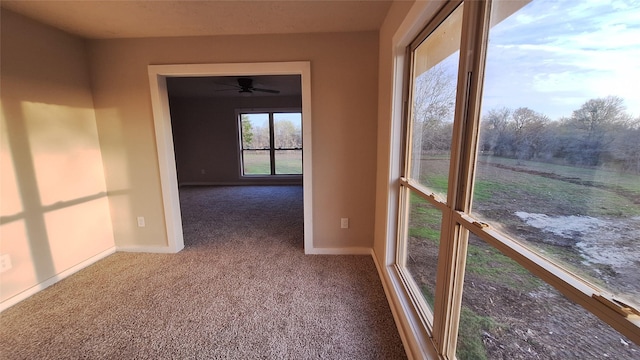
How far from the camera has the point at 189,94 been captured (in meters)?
6.09

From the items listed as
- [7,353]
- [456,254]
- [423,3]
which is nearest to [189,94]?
[7,353]

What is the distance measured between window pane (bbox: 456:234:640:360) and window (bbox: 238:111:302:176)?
595cm

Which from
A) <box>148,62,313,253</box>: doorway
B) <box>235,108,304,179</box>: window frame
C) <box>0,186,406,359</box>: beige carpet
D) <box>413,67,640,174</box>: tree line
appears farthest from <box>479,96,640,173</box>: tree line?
<box>235,108,304,179</box>: window frame

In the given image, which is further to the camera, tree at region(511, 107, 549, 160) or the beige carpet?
the beige carpet

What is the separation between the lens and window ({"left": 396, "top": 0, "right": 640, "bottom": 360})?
50 cm

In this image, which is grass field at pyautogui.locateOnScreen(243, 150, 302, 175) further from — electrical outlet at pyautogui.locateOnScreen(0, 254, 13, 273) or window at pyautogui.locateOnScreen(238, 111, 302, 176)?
electrical outlet at pyautogui.locateOnScreen(0, 254, 13, 273)

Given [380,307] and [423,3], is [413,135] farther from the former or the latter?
[380,307]

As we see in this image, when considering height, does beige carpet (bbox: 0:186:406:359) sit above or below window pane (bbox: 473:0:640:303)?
below

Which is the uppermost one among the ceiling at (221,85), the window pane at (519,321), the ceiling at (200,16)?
the ceiling at (221,85)

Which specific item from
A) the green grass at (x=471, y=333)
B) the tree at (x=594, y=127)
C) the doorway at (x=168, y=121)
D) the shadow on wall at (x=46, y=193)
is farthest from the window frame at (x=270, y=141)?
the tree at (x=594, y=127)

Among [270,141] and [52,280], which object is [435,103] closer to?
[52,280]

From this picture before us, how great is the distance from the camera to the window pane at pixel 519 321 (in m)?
0.59

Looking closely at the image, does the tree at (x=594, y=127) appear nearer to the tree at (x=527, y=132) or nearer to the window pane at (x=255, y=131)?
the tree at (x=527, y=132)

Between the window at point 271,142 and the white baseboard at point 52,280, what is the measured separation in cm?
443
